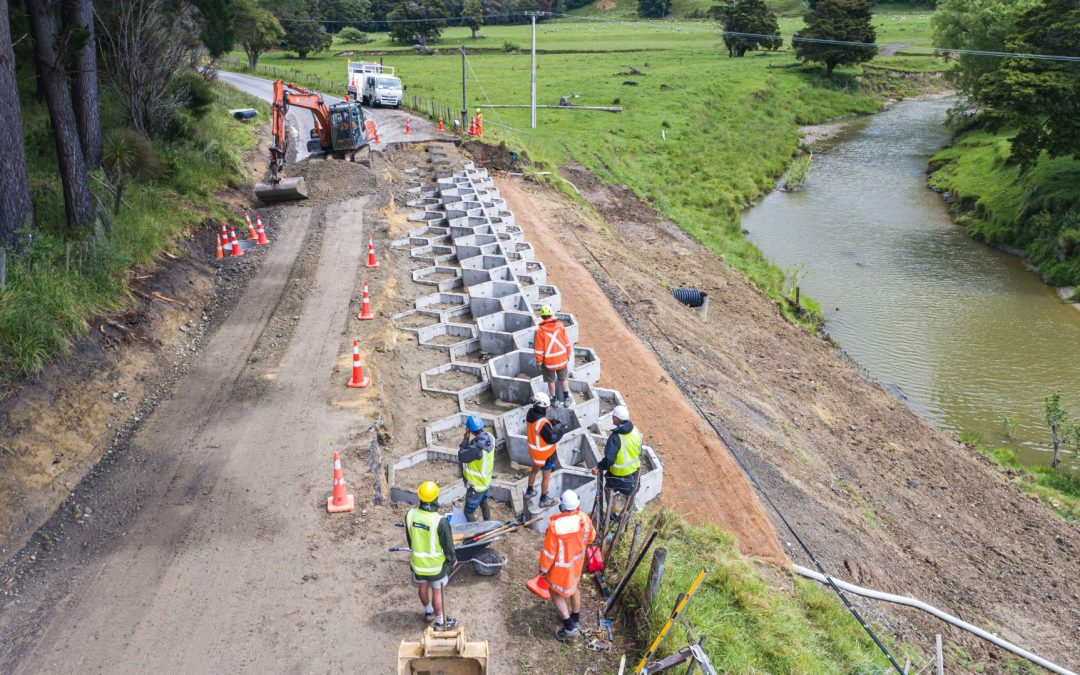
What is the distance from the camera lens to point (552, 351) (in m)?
14.5

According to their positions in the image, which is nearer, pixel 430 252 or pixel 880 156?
pixel 430 252

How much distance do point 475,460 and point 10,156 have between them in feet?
34.3

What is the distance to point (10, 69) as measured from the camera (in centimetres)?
1450

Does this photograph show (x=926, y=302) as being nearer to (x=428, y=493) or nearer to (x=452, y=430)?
(x=452, y=430)

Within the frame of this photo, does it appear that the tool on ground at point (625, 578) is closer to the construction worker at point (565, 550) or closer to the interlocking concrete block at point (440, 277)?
the construction worker at point (565, 550)

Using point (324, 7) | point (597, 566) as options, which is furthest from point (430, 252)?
point (324, 7)

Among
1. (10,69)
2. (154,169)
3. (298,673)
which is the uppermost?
(10,69)

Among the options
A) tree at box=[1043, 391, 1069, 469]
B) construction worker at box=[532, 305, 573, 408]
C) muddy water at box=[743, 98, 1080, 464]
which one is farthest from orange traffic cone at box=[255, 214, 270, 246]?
tree at box=[1043, 391, 1069, 469]

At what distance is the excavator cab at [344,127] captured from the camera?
101ft

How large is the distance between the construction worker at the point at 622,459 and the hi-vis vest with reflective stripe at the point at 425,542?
331 centimetres

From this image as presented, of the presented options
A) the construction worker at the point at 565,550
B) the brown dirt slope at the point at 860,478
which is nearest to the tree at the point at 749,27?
the brown dirt slope at the point at 860,478

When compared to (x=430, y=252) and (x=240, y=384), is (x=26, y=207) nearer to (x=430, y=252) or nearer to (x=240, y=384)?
(x=240, y=384)

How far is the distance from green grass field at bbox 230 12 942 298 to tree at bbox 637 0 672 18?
31.4m

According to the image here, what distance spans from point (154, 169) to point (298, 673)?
17783 mm
